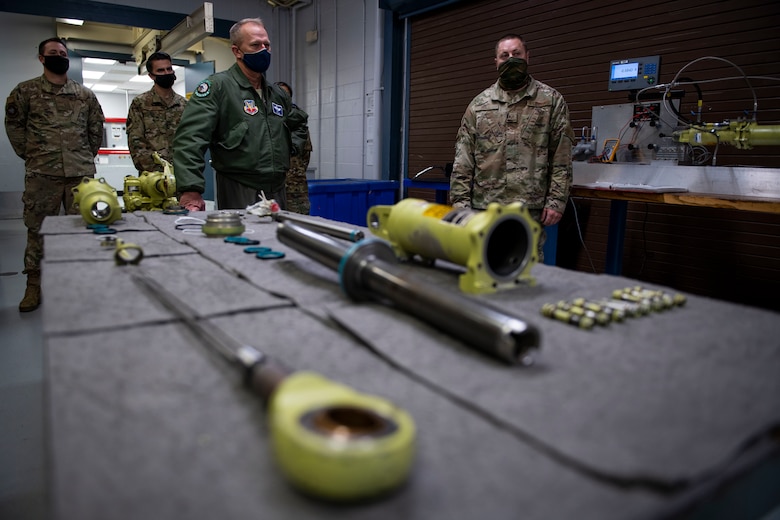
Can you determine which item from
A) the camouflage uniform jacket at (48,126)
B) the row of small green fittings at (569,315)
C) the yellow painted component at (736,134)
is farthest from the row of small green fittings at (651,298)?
the camouflage uniform jacket at (48,126)

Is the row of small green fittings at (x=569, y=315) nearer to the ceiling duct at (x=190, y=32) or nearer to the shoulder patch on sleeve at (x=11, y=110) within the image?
the shoulder patch on sleeve at (x=11, y=110)

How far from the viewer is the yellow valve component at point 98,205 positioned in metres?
2.00

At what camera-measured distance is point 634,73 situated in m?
3.72

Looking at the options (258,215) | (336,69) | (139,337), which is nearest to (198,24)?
(336,69)

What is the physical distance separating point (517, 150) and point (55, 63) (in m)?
3.52

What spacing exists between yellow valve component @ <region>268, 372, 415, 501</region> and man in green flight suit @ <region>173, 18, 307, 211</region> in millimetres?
2312

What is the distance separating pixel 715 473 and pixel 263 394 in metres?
0.48

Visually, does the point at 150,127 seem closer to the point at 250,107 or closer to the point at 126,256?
the point at 250,107

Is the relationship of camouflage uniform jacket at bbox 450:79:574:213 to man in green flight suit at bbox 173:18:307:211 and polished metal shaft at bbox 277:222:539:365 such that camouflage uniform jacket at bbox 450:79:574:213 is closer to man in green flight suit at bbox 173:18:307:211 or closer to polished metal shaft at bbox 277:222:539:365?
man in green flight suit at bbox 173:18:307:211

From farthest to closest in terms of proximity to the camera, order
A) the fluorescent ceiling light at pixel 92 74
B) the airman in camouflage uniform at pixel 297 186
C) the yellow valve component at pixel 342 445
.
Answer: the fluorescent ceiling light at pixel 92 74 < the airman in camouflage uniform at pixel 297 186 < the yellow valve component at pixel 342 445

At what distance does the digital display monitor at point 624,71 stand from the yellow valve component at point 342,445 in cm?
390

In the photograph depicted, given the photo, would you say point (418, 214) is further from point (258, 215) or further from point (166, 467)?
point (258, 215)

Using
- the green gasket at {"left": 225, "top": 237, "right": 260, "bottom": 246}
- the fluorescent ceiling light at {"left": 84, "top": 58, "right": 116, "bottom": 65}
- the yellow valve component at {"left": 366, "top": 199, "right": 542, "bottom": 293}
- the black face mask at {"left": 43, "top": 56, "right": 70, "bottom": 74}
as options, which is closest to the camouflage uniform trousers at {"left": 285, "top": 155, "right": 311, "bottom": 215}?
the black face mask at {"left": 43, "top": 56, "right": 70, "bottom": 74}

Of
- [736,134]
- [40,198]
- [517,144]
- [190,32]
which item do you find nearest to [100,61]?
[190,32]
